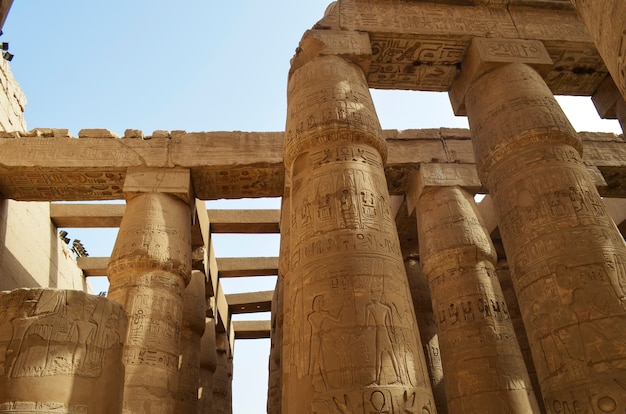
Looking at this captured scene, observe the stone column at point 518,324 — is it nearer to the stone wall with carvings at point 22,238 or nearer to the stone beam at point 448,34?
the stone beam at point 448,34

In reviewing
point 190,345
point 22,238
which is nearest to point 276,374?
point 190,345

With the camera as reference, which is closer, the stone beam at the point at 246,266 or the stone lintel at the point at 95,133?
the stone lintel at the point at 95,133

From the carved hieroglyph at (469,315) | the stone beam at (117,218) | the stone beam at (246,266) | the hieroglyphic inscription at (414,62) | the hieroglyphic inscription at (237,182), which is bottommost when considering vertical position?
the carved hieroglyph at (469,315)

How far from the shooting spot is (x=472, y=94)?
6.80m

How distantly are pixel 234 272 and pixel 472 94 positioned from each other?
10120 mm

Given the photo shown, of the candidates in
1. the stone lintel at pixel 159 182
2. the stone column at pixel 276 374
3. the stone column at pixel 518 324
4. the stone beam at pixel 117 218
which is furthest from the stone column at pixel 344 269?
the stone beam at pixel 117 218

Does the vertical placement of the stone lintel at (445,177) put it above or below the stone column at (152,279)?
above

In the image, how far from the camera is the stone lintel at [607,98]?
7.74 m

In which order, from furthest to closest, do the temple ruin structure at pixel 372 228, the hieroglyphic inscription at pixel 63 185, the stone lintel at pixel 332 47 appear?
1. the hieroglyphic inscription at pixel 63 185
2. the stone lintel at pixel 332 47
3. the temple ruin structure at pixel 372 228

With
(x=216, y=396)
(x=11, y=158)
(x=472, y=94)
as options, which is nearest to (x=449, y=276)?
(x=472, y=94)

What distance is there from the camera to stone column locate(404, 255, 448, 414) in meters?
9.44

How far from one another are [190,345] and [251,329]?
28.0 ft

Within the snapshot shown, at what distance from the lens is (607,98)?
790cm

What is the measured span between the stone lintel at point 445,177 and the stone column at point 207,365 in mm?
7408
